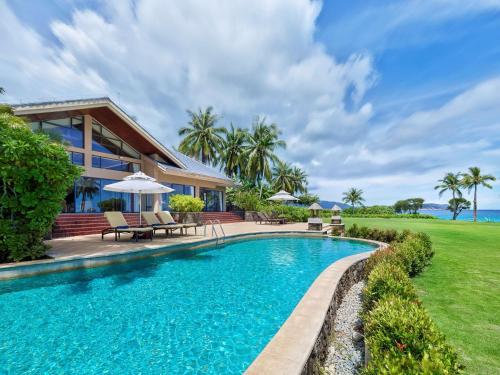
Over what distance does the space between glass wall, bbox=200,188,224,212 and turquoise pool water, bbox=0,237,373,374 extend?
16.1 m

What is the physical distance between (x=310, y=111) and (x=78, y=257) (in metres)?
20.9

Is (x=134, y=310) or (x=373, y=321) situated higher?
(x=373, y=321)

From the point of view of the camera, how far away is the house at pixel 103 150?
14.8 m

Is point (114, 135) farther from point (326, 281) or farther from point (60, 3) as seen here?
point (326, 281)

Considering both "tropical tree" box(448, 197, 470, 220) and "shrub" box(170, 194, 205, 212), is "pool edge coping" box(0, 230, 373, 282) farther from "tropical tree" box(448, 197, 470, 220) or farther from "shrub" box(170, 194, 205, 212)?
"tropical tree" box(448, 197, 470, 220)

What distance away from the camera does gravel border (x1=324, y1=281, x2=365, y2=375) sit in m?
3.05

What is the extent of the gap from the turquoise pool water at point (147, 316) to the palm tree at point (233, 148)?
95.0 feet

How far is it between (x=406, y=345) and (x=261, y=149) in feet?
108

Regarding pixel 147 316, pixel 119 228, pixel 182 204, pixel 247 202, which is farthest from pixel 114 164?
pixel 147 316

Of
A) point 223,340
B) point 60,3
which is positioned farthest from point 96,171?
point 223,340

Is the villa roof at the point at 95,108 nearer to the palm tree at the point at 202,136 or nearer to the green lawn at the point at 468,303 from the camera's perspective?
the palm tree at the point at 202,136

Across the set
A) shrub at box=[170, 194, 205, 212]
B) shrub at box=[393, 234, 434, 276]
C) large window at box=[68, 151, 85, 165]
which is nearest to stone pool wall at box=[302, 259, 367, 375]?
shrub at box=[393, 234, 434, 276]

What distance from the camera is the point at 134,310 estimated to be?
4828 millimetres

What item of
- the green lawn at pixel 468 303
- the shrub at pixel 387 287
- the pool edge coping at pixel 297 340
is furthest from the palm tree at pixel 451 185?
the pool edge coping at pixel 297 340
